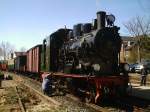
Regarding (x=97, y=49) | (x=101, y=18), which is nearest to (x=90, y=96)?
(x=97, y=49)

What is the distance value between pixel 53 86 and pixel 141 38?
4646cm

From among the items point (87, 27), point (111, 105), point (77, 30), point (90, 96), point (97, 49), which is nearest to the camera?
point (111, 105)

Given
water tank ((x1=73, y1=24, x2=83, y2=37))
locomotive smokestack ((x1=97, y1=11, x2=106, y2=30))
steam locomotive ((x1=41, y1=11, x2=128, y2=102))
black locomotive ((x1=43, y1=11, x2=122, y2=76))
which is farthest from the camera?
water tank ((x1=73, y1=24, x2=83, y2=37))

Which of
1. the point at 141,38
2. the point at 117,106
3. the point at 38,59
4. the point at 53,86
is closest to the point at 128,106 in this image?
the point at 117,106

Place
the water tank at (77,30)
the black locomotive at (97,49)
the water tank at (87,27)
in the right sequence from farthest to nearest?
the water tank at (77,30) < the water tank at (87,27) < the black locomotive at (97,49)

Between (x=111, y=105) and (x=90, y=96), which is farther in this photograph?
(x=90, y=96)

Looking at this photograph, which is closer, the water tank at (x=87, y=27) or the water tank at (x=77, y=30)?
the water tank at (x=87, y=27)

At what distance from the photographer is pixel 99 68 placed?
14.1m

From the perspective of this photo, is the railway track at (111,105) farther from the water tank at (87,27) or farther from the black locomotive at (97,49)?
the water tank at (87,27)

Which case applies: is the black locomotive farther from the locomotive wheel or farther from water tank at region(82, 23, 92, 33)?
the locomotive wheel

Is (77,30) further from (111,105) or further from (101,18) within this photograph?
(111,105)

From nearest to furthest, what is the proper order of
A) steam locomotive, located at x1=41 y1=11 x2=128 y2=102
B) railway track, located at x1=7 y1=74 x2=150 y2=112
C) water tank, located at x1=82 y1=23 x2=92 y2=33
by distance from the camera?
railway track, located at x1=7 y1=74 x2=150 y2=112
steam locomotive, located at x1=41 y1=11 x2=128 y2=102
water tank, located at x1=82 y1=23 x2=92 y2=33

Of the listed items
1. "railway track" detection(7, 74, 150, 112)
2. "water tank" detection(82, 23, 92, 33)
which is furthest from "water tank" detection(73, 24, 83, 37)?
"railway track" detection(7, 74, 150, 112)

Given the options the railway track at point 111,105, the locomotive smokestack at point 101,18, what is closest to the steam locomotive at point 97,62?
the locomotive smokestack at point 101,18
